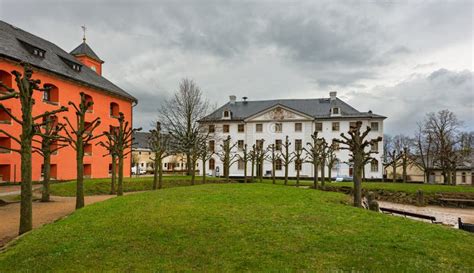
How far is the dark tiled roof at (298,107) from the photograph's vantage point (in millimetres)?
48850

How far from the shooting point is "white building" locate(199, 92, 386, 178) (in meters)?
47.6

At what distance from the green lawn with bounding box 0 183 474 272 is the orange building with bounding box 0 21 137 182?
57.1 ft

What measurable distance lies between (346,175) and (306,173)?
18.7 ft

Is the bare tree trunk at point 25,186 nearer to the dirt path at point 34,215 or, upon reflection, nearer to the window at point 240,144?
the dirt path at point 34,215

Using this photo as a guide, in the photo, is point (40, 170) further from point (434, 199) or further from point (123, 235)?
point (434, 199)

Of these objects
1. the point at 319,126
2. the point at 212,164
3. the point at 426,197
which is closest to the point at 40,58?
the point at 212,164

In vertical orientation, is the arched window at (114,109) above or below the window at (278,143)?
above

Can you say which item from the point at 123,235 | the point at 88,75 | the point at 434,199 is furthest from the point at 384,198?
the point at 88,75

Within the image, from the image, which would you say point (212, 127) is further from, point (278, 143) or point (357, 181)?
point (357, 181)

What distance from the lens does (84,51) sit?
4062cm

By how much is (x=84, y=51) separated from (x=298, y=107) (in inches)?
1241

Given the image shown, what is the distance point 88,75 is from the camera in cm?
3428

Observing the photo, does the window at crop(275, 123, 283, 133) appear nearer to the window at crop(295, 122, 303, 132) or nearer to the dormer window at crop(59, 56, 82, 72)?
the window at crop(295, 122, 303, 132)

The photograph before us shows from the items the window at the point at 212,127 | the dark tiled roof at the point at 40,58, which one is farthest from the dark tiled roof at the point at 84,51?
the window at the point at 212,127
